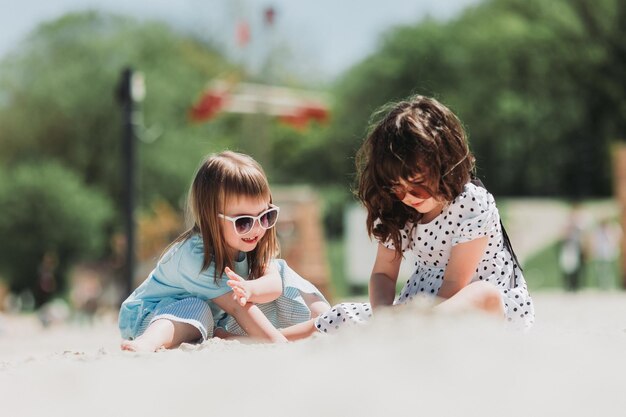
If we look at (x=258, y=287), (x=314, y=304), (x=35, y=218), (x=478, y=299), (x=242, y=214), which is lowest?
(x=35, y=218)

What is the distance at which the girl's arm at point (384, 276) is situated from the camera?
3.37m

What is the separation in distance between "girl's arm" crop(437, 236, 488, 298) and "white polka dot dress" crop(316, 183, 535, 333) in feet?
0.09

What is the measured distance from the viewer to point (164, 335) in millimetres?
3270

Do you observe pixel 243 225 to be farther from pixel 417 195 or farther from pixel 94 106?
pixel 94 106

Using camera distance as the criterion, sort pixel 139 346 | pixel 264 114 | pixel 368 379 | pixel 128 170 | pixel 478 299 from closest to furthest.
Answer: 1. pixel 368 379
2. pixel 478 299
3. pixel 139 346
4. pixel 128 170
5. pixel 264 114

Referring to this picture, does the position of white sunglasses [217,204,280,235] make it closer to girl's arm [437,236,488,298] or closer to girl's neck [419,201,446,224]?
girl's neck [419,201,446,224]

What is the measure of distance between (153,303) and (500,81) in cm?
3566

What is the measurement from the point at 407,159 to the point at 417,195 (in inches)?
5.7

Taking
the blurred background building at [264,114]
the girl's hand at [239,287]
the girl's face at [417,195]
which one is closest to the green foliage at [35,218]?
the blurred background building at [264,114]

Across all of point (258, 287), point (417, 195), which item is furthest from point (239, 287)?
point (417, 195)

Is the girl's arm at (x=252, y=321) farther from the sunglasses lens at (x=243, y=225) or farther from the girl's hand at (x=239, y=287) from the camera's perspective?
the sunglasses lens at (x=243, y=225)

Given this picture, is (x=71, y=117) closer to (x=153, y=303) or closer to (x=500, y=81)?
(x=500, y=81)

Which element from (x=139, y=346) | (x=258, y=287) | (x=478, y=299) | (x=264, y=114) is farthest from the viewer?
(x=264, y=114)

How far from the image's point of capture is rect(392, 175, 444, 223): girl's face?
3162mm
